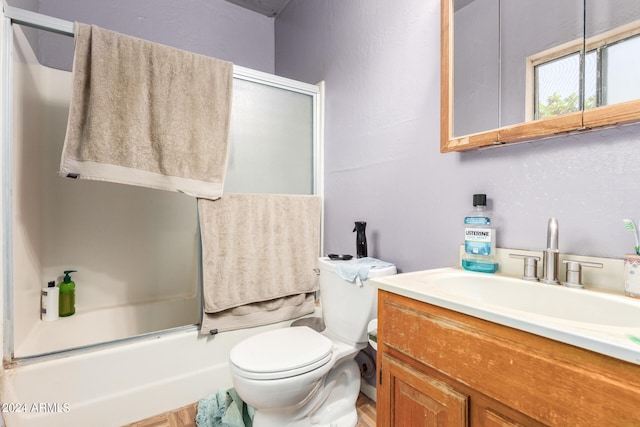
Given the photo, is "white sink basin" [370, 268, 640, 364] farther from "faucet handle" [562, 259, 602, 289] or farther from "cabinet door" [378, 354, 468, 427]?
"cabinet door" [378, 354, 468, 427]

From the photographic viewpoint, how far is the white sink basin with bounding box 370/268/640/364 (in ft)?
1.52

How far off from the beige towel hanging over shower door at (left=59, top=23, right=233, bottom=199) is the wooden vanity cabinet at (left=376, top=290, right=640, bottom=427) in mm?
1096

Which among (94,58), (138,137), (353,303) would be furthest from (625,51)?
(94,58)

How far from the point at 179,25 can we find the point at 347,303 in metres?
2.14

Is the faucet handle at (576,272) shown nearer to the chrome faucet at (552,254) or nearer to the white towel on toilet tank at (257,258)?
the chrome faucet at (552,254)

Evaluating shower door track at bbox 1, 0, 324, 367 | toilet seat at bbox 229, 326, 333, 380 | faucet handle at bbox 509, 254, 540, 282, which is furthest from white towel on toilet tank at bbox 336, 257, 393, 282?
shower door track at bbox 1, 0, 324, 367

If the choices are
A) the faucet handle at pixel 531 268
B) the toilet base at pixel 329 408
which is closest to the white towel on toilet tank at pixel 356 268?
the toilet base at pixel 329 408

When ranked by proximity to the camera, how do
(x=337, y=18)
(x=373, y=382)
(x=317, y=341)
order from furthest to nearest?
(x=337, y=18)
(x=373, y=382)
(x=317, y=341)

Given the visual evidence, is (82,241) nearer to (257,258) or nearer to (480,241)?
(257,258)

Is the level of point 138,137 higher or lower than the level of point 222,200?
higher

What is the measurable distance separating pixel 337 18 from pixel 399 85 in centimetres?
72

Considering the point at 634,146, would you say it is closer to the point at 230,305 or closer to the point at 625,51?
the point at 625,51

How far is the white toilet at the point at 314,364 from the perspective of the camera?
1.02m

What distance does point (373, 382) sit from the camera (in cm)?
145
